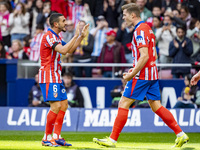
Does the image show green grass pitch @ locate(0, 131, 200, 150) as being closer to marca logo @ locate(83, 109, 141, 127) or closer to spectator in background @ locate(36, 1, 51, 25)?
marca logo @ locate(83, 109, 141, 127)

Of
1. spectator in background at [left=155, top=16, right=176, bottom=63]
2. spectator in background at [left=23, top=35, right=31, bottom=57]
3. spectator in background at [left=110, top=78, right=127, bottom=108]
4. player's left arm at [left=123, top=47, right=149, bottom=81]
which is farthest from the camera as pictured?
spectator in background at [left=23, top=35, right=31, bottom=57]

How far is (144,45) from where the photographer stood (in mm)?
7555

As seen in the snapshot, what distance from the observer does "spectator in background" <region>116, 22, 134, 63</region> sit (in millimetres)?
14922

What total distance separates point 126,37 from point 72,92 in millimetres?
3019

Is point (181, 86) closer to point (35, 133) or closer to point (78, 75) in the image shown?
point (78, 75)

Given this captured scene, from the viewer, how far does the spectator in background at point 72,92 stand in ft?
43.9

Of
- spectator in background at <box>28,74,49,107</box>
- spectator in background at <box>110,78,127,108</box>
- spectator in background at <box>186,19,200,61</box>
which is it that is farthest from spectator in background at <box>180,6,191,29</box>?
spectator in background at <box>28,74,49,107</box>

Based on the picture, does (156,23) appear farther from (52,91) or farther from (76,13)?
(52,91)

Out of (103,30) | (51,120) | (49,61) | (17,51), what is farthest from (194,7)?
(51,120)

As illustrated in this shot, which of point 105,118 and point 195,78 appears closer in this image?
point 195,78

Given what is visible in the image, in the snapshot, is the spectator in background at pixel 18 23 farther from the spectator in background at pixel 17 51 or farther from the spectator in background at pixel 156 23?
the spectator in background at pixel 156 23

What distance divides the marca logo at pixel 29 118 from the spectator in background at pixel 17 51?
344cm

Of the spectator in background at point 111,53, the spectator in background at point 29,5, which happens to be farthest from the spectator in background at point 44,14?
the spectator in background at point 111,53

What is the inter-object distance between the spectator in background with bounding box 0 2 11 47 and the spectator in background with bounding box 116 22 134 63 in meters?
4.06
